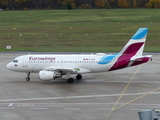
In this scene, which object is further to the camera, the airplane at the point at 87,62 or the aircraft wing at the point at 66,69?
the airplane at the point at 87,62

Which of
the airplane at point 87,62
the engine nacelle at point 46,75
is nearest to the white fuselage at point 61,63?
the airplane at point 87,62

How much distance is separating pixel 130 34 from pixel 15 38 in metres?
35.7

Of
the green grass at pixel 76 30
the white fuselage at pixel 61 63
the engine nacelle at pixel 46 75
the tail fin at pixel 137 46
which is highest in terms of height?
the tail fin at pixel 137 46

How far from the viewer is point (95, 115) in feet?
103

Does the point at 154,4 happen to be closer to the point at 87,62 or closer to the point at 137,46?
the point at 137,46

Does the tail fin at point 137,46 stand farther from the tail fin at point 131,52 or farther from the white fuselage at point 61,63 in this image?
the white fuselage at point 61,63

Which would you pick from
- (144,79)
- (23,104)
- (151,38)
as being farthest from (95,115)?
(151,38)

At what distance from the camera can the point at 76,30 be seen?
390 ft

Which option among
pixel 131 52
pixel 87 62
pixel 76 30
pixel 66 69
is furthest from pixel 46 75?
pixel 76 30

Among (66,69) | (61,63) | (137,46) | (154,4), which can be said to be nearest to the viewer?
(66,69)

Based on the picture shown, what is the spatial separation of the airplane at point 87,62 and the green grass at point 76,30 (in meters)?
34.4

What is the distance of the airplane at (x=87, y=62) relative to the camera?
149 ft

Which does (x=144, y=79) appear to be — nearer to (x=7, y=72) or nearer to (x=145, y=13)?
(x=7, y=72)

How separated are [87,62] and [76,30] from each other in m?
73.4
